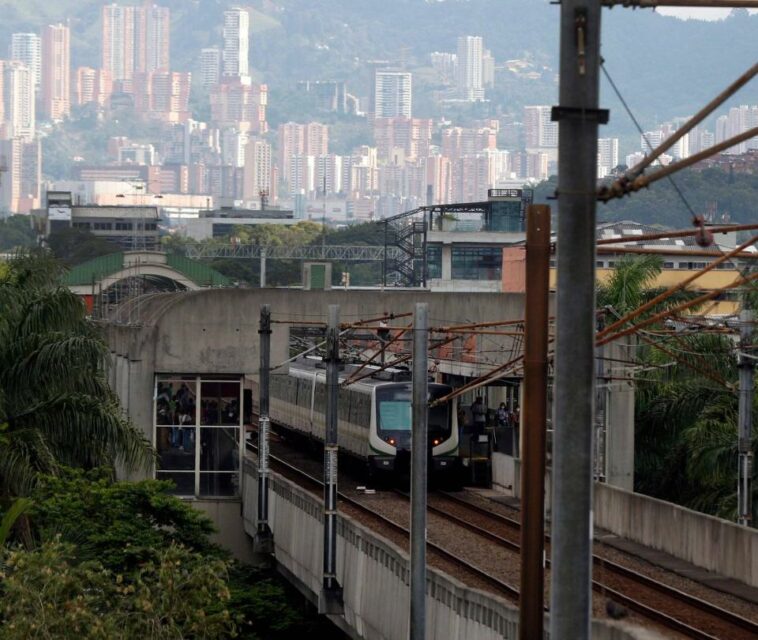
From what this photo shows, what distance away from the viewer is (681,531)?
2431 cm

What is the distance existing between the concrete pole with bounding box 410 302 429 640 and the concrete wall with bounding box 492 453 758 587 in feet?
14.8

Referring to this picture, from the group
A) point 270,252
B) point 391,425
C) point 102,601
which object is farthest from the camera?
point 270,252

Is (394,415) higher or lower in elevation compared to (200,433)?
higher

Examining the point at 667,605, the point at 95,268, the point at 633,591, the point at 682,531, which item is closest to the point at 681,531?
the point at 682,531

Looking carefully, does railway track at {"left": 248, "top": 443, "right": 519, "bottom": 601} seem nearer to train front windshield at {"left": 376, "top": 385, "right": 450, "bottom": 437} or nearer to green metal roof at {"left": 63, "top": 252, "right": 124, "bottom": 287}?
train front windshield at {"left": 376, "top": 385, "right": 450, "bottom": 437}

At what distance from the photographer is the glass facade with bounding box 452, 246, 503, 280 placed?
11875cm

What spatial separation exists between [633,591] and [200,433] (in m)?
13.6

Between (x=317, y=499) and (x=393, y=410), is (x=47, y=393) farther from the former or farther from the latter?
(x=393, y=410)

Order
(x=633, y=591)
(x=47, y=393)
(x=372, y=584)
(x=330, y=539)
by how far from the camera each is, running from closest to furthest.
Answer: (x=372, y=584)
(x=633, y=591)
(x=330, y=539)
(x=47, y=393)

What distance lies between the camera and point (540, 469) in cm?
1342

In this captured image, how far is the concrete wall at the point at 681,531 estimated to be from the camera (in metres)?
22.0

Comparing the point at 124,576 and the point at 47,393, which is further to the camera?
the point at 47,393

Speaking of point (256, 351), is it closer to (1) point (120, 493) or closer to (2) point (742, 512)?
(1) point (120, 493)

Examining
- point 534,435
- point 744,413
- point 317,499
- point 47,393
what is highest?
point 534,435
